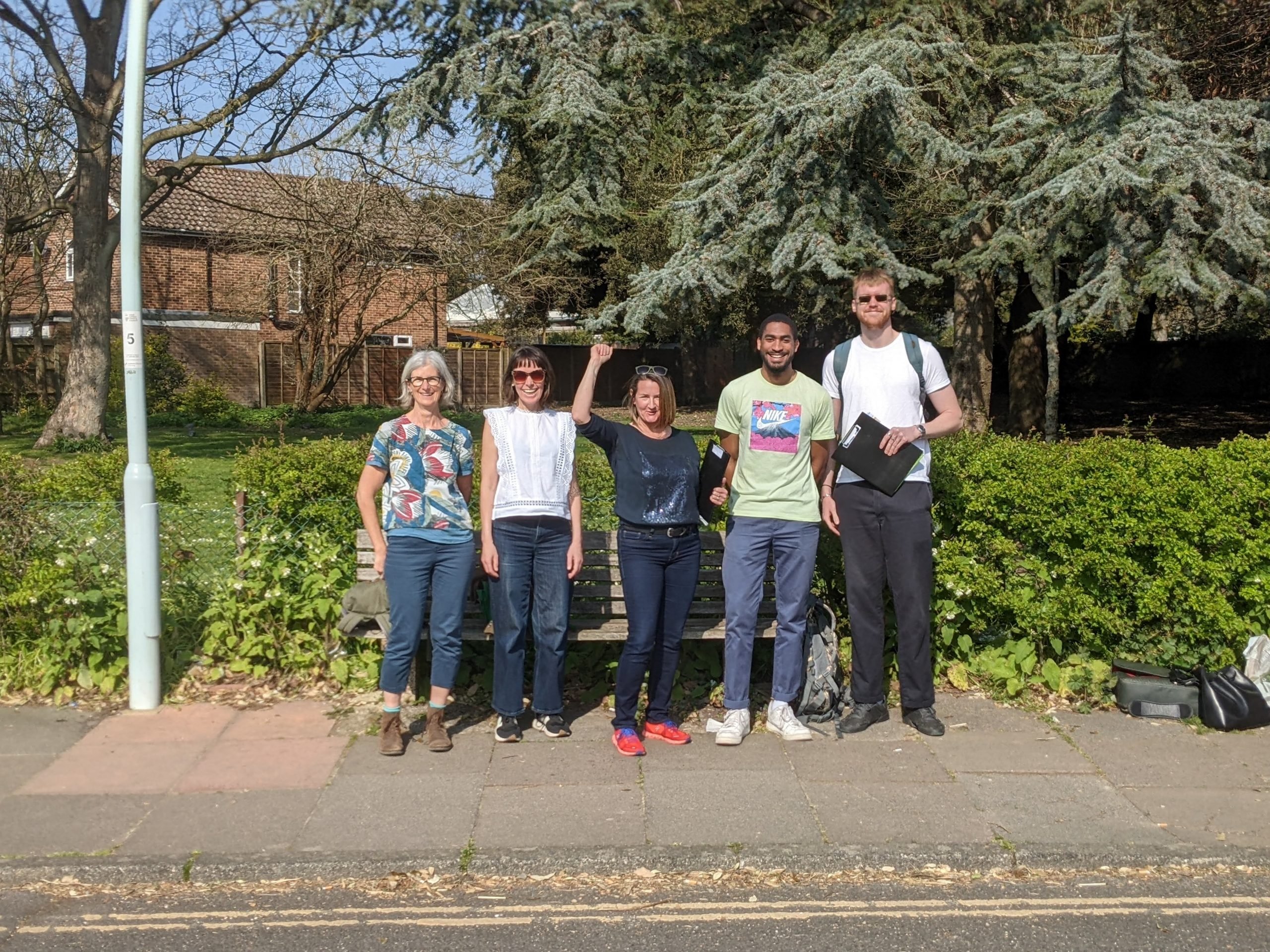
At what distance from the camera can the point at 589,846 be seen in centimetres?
438

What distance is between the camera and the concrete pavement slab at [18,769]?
4992mm

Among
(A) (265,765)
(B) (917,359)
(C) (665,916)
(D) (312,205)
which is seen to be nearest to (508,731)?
(A) (265,765)

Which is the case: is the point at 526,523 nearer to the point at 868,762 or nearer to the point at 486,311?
the point at 868,762

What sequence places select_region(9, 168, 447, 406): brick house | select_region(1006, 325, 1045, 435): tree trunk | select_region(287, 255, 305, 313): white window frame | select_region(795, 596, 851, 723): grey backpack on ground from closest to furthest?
1. select_region(795, 596, 851, 723): grey backpack on ground
2. select_region(1006, 325, 1045, 435): tree trunk
3. select_region(9, 168, 447, 406): brick house
4. select_region(287, 255, 305, 313): white window frame

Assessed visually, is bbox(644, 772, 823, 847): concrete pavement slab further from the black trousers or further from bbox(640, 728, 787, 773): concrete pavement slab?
the black trousers

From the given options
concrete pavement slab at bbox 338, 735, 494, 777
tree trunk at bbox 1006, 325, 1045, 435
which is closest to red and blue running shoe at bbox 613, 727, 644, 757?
concrete pavement slab at bbox 338, 735, 494, 777

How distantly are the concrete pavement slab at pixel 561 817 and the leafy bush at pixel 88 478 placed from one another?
9.74 ft

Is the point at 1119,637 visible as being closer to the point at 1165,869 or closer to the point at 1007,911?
the point at 1165,869

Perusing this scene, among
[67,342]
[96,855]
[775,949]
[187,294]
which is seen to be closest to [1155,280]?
[775,949]

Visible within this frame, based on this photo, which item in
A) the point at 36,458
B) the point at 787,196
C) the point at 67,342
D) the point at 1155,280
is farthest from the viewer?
the point at 67,342

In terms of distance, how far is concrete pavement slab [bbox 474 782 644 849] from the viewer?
4.44 meters

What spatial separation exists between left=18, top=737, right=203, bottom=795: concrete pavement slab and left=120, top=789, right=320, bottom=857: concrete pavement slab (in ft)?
0.74

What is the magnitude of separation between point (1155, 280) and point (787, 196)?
323 cm

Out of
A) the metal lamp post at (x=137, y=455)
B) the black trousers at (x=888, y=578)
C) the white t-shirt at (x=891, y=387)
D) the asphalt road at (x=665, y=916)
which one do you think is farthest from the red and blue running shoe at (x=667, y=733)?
the metal lamp post at (x=137, y=455)
